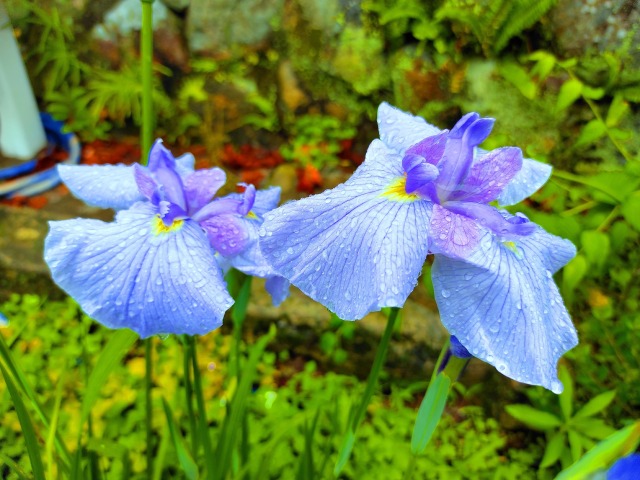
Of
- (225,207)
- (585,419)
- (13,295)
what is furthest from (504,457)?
(13,295)

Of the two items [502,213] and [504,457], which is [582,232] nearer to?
[502,213]

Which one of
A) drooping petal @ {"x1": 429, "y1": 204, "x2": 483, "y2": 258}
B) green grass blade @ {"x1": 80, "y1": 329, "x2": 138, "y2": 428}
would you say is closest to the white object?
green grass blade @ {"x1": 80, "y1": 329, "x2": 138, "y2": 428}

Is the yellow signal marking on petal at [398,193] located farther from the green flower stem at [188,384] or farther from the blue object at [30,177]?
the blue object at [30,177]

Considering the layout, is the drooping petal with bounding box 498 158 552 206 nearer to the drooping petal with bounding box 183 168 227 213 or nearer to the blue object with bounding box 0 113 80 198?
the drooping petal with bounding box 183 168 227 213

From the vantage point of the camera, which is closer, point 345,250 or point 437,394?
point 345,250

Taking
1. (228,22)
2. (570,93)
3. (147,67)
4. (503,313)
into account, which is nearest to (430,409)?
(503,313)

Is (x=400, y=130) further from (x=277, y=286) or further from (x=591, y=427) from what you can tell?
(x=591, y=427)
